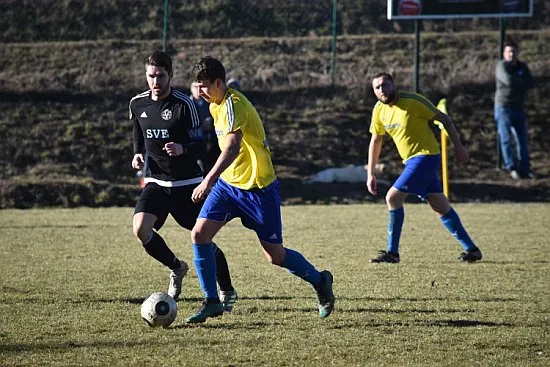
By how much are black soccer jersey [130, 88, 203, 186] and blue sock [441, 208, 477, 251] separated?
333 centimetres

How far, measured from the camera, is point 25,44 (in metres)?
24.0

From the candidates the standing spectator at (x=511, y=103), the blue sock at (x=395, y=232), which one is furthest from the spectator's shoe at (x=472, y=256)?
the standing spectator at (x=511, y=103)

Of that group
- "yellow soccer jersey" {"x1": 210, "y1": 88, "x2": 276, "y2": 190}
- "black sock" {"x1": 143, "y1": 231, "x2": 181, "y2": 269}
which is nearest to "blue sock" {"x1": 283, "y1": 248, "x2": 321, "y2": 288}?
"yellow soccer jersey" {"x1": 210, "y1": 88, "x2": 276, "y2": 190}

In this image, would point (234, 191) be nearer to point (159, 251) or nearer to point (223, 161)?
point (223, 161)

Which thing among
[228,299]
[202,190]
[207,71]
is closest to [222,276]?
[228,299]

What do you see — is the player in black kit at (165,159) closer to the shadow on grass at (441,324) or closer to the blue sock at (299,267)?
the blue sock at (299,267)

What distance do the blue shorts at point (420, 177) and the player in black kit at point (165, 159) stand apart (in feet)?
9.59

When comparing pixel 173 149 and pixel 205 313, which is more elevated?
pixel 173 149

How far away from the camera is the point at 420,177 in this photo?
9750mm

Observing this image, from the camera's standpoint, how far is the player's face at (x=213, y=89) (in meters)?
6.58

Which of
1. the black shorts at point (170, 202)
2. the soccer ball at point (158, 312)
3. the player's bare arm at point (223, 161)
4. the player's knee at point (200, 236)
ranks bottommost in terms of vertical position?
the soccer ball at point (158, 312)

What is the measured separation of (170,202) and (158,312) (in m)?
1.19

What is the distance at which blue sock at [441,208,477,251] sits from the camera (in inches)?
387

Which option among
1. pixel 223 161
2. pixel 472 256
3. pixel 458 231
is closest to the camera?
pixel 223 161
